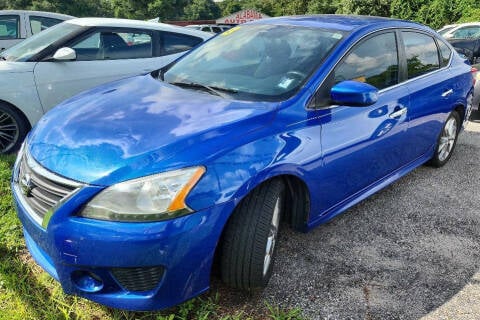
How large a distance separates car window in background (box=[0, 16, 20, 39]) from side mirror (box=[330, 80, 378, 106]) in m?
6.51

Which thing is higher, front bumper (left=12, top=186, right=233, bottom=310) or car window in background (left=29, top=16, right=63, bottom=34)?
car window in background (left=29, top=16, right=63, bottom=34)

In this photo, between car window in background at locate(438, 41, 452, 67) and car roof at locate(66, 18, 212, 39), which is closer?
car window in background at locate(438, 41, 452, 67)

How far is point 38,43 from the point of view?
4.56 metres

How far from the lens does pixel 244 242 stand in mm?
2090

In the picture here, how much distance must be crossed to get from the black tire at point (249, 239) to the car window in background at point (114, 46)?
327 centimetres

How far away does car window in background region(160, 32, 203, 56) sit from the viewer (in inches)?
201

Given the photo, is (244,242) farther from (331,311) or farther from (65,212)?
(65,212)

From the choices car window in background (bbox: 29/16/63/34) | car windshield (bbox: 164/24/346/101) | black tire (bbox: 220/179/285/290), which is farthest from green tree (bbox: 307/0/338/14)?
black tire (bbox: 220/179/285/290)

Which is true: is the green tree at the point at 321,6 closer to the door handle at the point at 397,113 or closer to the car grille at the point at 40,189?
the door handle at the point at 397,113

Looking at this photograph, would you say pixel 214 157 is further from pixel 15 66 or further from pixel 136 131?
pixel 15 66

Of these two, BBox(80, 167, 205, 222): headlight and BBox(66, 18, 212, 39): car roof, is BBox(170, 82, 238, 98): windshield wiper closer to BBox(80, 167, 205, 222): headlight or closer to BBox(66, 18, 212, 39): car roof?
BBox(80, 167, 205, 222): headlight

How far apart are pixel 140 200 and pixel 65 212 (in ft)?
1.09

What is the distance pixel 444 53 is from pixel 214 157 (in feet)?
10.5

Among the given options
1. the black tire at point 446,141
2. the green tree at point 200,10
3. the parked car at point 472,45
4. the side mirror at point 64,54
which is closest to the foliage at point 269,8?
the green tree at point 200,10
